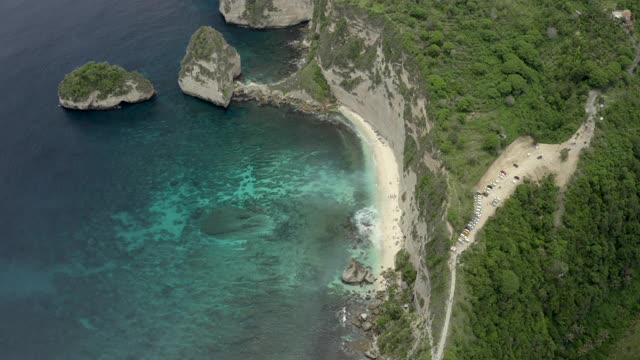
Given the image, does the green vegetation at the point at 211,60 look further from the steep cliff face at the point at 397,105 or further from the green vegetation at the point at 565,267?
the green vegetation at the point at 565,267

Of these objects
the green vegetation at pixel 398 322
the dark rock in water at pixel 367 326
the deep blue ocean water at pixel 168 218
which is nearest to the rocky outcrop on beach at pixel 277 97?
the deep blue ocean water at pixel 168 218

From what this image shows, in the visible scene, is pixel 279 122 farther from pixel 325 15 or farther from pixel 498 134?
pixel 498 134

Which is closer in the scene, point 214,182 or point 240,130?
point 214,182

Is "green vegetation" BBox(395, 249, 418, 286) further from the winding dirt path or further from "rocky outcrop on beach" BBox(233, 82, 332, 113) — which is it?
"rocky outcrop on beach" BBox(233, 82, 332, 113)

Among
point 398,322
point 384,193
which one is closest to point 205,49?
point 384,193

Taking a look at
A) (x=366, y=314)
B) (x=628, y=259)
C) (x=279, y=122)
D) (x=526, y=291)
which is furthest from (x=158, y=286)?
(x=628, y=259)

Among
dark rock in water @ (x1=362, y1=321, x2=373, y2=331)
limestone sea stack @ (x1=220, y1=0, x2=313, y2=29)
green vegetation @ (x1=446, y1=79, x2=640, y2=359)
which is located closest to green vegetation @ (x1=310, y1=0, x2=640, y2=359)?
green vegetation @ (x1=446, y1=79, x2=640, y2=359)

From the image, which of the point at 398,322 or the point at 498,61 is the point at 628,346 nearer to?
the point at 398,322
